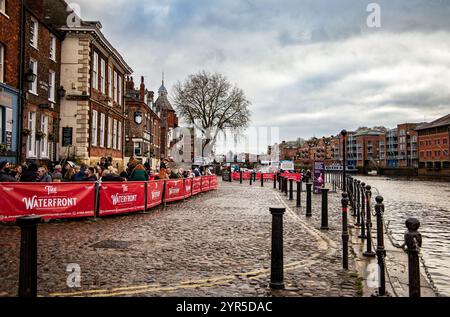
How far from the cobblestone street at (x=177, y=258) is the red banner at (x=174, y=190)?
532 centimetres

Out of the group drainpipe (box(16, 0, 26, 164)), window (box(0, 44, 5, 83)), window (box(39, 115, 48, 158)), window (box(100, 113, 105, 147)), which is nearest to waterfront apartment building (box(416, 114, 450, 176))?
window (box(100, 113, 105, 147))

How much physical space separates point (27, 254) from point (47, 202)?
7.50 m

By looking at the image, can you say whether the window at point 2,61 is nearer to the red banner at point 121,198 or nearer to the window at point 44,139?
the window at point 44,139

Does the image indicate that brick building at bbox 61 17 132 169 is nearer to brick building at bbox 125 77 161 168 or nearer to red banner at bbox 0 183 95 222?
brick building at bbox 125 77 161 168

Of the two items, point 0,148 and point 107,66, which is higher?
point 107,66

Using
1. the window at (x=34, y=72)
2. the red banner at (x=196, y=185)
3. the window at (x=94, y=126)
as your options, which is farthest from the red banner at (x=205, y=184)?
the window at (x=34, y=72)

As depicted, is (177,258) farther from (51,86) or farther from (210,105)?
(210,105)

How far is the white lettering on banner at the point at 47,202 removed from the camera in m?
10.8

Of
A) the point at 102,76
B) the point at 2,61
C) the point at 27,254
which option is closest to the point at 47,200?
the point at 27,254
